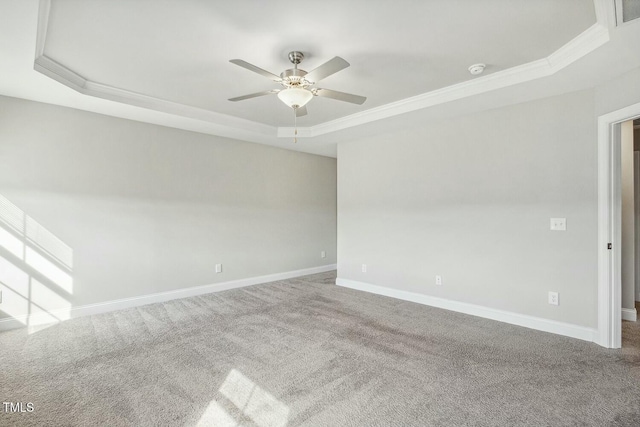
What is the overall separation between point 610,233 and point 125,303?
5309mm

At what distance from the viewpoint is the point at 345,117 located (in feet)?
14.1

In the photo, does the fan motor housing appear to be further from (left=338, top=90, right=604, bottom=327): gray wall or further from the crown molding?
(left=338, top=90, right=604, bottom=327): gray wall

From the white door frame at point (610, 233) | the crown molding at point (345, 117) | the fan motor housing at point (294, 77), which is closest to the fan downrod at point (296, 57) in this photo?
the fan motor housing at point (294, 77)

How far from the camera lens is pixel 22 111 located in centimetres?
329

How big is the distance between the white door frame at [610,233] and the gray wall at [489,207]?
6.1 inches

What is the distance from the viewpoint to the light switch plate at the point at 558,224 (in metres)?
3.11

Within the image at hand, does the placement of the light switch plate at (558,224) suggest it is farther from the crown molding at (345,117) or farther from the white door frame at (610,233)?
the crown molding at (345,117)

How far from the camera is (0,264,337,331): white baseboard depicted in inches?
129

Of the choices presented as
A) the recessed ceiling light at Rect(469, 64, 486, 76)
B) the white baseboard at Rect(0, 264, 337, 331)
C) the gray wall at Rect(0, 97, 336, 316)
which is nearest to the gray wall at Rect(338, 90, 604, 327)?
the recessed ceiling light at Rect(469, 64, 486, 76)

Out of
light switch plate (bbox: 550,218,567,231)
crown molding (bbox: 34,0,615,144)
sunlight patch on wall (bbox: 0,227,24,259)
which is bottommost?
sunlight patch on wall (bbox: 0,227,24,259)

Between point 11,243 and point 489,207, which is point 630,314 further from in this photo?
point 11,243

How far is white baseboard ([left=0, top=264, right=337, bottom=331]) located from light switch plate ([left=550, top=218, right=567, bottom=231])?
4.04 meters

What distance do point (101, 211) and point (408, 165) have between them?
13.3ft

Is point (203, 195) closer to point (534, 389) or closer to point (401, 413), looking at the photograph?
point (401, 413)
